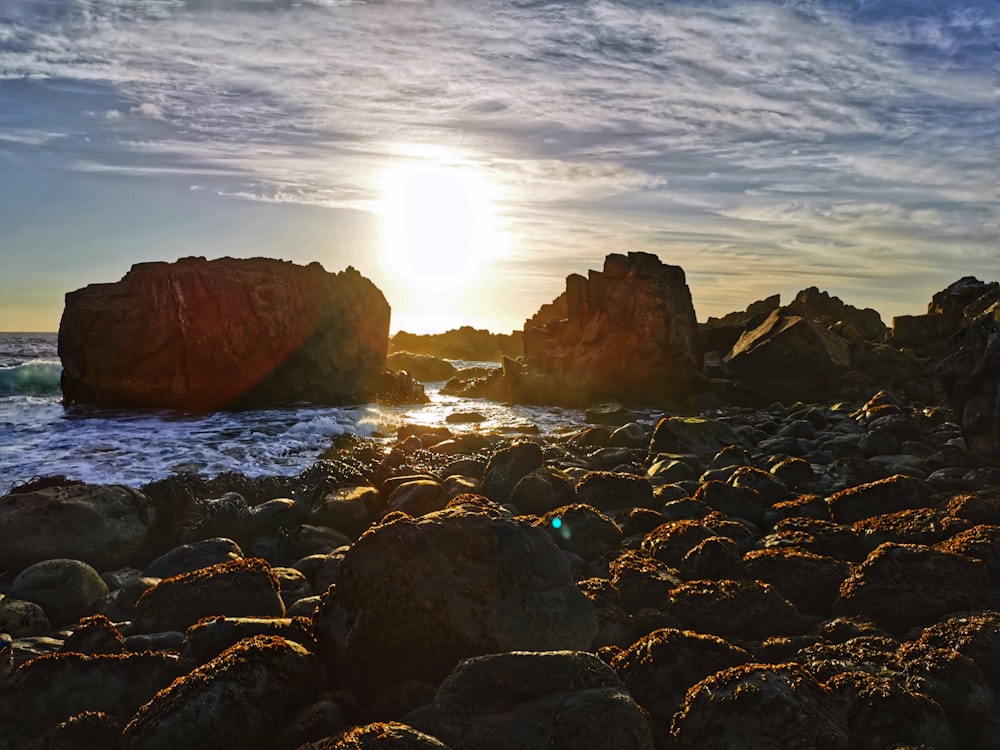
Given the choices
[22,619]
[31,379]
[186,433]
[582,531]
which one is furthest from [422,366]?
[22,619]

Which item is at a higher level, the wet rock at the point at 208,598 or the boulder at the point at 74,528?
the wet rock at the point at 208,598

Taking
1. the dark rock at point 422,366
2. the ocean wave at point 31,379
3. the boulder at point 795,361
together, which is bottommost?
the dark rock at point 422,366

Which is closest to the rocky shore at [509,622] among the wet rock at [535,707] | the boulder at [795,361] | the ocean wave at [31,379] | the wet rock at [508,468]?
the wet rock at [535,707]

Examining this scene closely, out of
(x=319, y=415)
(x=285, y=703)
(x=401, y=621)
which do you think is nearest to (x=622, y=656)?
(x=401, y=621)

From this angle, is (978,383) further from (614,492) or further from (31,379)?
(31,379)

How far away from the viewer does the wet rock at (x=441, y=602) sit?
5309 millimetres

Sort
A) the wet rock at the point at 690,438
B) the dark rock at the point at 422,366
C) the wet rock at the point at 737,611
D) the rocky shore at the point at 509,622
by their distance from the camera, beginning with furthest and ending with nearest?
the dark rock at the point at 422,366
the wet rock at the point at 690,438
the wet rock at the point at 737,611
the rocky shore at the point at 509,622

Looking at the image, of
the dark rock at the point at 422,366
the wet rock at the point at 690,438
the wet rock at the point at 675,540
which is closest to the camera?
the wet rock at the point at 675,540

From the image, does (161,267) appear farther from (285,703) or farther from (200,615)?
(285,703)

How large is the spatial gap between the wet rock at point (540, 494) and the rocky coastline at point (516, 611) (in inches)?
1.7

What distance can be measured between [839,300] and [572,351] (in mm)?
25497

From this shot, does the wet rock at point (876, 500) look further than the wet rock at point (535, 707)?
Yes

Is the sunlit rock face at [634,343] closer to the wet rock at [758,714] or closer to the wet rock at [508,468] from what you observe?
the wet rock at [508,468]

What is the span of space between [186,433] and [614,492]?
16.8 m
